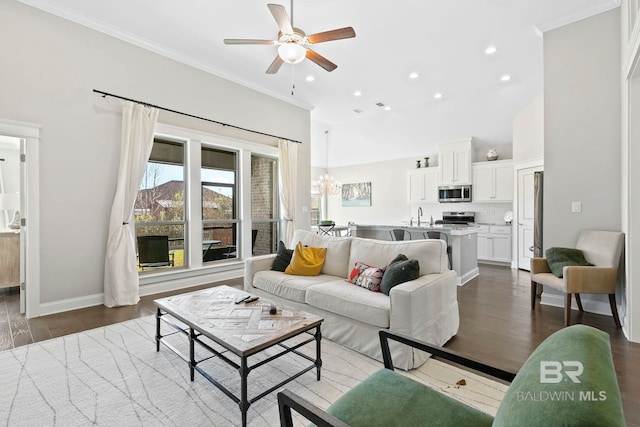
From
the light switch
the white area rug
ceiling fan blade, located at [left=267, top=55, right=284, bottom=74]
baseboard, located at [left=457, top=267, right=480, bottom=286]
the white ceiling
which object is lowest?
the white area rug

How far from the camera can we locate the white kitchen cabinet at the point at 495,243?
6359 mm

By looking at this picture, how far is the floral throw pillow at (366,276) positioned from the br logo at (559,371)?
1.88m

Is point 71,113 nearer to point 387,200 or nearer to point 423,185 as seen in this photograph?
point 423,185

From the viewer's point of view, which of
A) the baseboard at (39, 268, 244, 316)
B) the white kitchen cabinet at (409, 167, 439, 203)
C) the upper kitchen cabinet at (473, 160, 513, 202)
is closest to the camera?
the baseboard at (39, 268, 244, 316)

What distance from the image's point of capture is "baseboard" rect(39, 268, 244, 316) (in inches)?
137

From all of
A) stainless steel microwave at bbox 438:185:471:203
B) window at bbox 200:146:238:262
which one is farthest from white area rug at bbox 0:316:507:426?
stainless steel microwave at bbox 438:185:471:203

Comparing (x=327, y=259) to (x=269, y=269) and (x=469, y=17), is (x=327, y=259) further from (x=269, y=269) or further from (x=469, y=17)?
(x=469, y=17)

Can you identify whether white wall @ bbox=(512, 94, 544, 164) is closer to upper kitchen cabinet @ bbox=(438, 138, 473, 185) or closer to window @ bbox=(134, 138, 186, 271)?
upper kitchen cabinet @ bbox=(438, 138, 473, 185)

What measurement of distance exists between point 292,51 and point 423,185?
19.5 ft

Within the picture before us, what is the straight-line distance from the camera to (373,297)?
253cm

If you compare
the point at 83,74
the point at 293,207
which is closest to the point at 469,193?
the point at 293,207

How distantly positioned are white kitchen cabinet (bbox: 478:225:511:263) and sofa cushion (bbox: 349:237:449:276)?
14.3ft

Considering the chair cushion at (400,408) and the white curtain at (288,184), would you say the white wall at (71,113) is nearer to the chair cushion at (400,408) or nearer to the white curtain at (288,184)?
the white curtain at (288,184)

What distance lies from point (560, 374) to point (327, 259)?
2.75 metres
